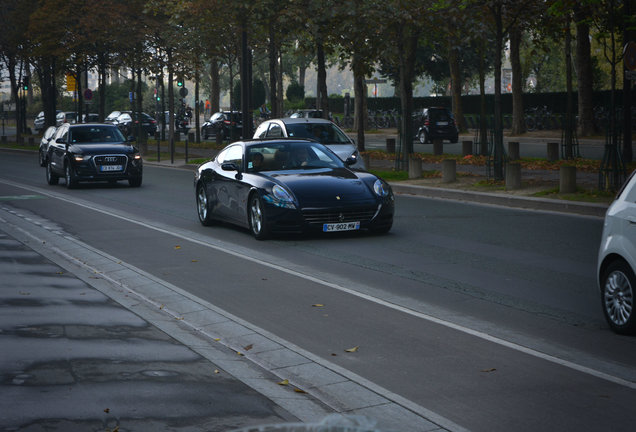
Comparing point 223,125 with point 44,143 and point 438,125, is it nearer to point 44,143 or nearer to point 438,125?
point 438,125

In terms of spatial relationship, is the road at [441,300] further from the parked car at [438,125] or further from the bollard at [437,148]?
the parked car at [438,125]

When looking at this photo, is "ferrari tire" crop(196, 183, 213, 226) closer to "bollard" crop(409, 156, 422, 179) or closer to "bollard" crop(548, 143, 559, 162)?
"bollard" crop(409, 156, 422, 179)

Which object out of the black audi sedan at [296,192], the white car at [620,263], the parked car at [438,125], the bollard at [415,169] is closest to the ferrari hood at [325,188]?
the black audi sedan at [296,192]

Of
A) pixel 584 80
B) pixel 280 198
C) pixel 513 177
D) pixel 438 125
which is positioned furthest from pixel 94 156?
pixel 584 80

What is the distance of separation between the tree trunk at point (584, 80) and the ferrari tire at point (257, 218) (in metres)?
31.0

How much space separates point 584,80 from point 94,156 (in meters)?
26.6

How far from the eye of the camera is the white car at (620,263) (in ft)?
24.4

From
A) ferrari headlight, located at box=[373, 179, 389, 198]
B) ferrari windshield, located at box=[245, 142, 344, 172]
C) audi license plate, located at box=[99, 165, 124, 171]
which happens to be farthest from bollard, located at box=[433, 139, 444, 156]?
ferrari headlight, located at box=[373, 179, 389, 198]

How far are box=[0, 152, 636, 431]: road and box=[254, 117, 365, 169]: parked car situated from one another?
5216 millimetres

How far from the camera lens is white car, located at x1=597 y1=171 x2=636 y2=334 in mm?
7445

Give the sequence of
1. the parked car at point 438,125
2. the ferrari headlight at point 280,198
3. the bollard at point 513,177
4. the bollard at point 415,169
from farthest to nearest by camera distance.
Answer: the parked car at point 438,125 < the bollard at point 415,169 < the bollard at point 513,177 < the ferrari headlight at point 280,198

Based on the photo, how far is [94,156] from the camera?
2545cm

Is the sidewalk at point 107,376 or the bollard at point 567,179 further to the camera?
the bollard at point 567,179

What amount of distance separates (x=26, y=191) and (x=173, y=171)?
30.6 feet
